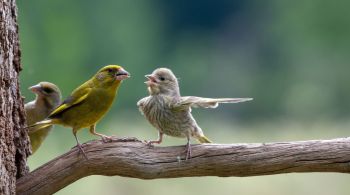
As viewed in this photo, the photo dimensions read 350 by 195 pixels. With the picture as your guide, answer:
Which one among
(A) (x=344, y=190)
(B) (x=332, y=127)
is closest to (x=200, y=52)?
(B) (x=332, y=127)

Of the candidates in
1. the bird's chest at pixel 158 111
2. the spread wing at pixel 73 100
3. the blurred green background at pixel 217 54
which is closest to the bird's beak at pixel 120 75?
the spread wing at pixel 73 100

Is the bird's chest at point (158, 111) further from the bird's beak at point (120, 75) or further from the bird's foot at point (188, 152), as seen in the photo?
the bird's foot at point (188, 152)

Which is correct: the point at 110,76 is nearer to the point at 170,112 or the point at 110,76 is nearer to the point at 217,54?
the point at 170,112

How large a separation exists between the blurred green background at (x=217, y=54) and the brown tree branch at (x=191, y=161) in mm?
8241

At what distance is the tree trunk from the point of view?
7.18 metres

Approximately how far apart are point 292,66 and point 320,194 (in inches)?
639

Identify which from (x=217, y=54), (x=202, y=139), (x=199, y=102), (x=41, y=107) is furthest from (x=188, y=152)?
(x=217, y=54)

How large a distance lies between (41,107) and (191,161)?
1.82m

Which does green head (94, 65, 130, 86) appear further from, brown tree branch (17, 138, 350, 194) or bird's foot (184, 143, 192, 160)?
bird's foot (184, 143, 192, 160)

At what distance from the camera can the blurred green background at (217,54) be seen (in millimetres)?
19750

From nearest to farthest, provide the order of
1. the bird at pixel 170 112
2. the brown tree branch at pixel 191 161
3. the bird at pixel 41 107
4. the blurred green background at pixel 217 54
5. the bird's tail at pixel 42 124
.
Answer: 1. the brown tree branch at pixel 191 161
2. the bird's tail at pixel 42 124
3. the bird at pixel 170 112
4. the bird at pixel 41 107
5. the blurred green background at pixel 217 54

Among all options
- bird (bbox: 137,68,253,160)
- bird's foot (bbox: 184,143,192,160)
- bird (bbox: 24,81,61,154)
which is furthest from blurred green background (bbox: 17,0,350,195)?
bird's foot (bbox: 184,143,192,160)

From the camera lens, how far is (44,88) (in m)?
8.67

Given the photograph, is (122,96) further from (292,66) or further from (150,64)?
(292,66)
